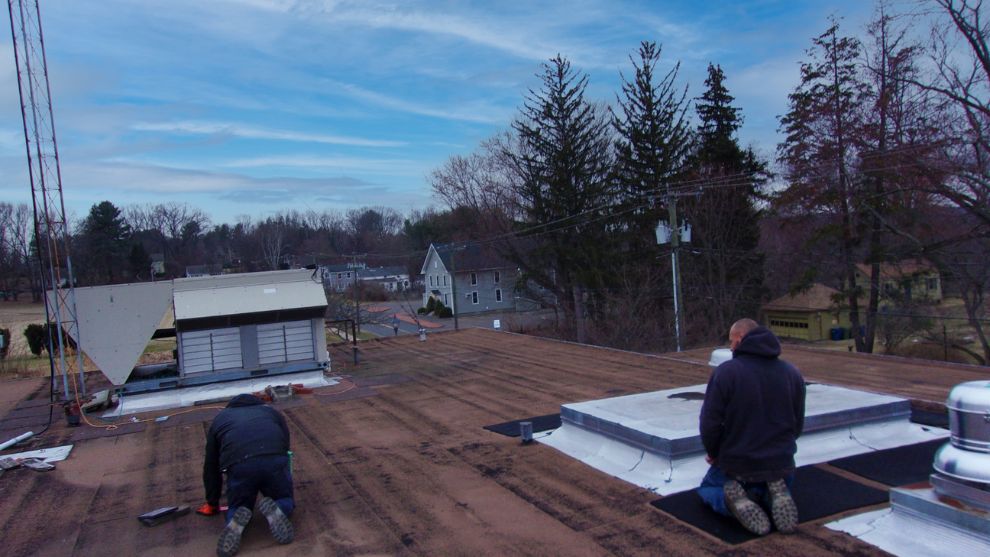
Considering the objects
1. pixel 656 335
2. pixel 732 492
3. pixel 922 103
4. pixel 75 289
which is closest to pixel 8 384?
pixel 75 289

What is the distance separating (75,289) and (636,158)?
26.1 meters

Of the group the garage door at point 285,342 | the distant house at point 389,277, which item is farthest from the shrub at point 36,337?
the distant house at point 389,277

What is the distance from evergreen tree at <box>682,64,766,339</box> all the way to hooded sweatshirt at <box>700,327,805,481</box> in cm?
2749

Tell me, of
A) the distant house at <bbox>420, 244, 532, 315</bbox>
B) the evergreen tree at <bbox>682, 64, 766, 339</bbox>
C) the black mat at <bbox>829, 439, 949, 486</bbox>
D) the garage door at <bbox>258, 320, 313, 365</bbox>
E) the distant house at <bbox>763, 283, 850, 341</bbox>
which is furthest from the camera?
the distant house at <bbox>420, 244, 532, 315</bbox>

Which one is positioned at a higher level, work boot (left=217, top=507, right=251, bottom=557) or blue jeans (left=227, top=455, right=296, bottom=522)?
blue jeans (left=227, top=455, right=296, bottom=522)

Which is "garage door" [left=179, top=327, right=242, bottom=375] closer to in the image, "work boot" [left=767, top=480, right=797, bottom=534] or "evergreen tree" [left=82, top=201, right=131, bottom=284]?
"work boot" [left=767, top=480, right=797, bottom=534]

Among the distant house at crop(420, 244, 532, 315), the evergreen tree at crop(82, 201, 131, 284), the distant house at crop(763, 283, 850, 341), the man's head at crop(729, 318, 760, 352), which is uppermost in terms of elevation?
the evergreen tree at crop(82, 201, 131, 284)

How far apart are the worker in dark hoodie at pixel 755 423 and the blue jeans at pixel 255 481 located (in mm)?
3097

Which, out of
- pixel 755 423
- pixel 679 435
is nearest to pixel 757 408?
pixel 755 423

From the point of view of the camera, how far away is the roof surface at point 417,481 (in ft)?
15.0

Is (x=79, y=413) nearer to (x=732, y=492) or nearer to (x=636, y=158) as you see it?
(x=732, y=492)

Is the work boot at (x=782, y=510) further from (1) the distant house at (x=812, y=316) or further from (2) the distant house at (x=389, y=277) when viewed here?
(2) the distant house at (x=389, y=277)

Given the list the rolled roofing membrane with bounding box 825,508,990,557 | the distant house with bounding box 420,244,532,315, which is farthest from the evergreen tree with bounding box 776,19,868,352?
the distant house with bounding box 420,244,532,315

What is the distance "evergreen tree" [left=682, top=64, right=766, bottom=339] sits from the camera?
30.8 metres
